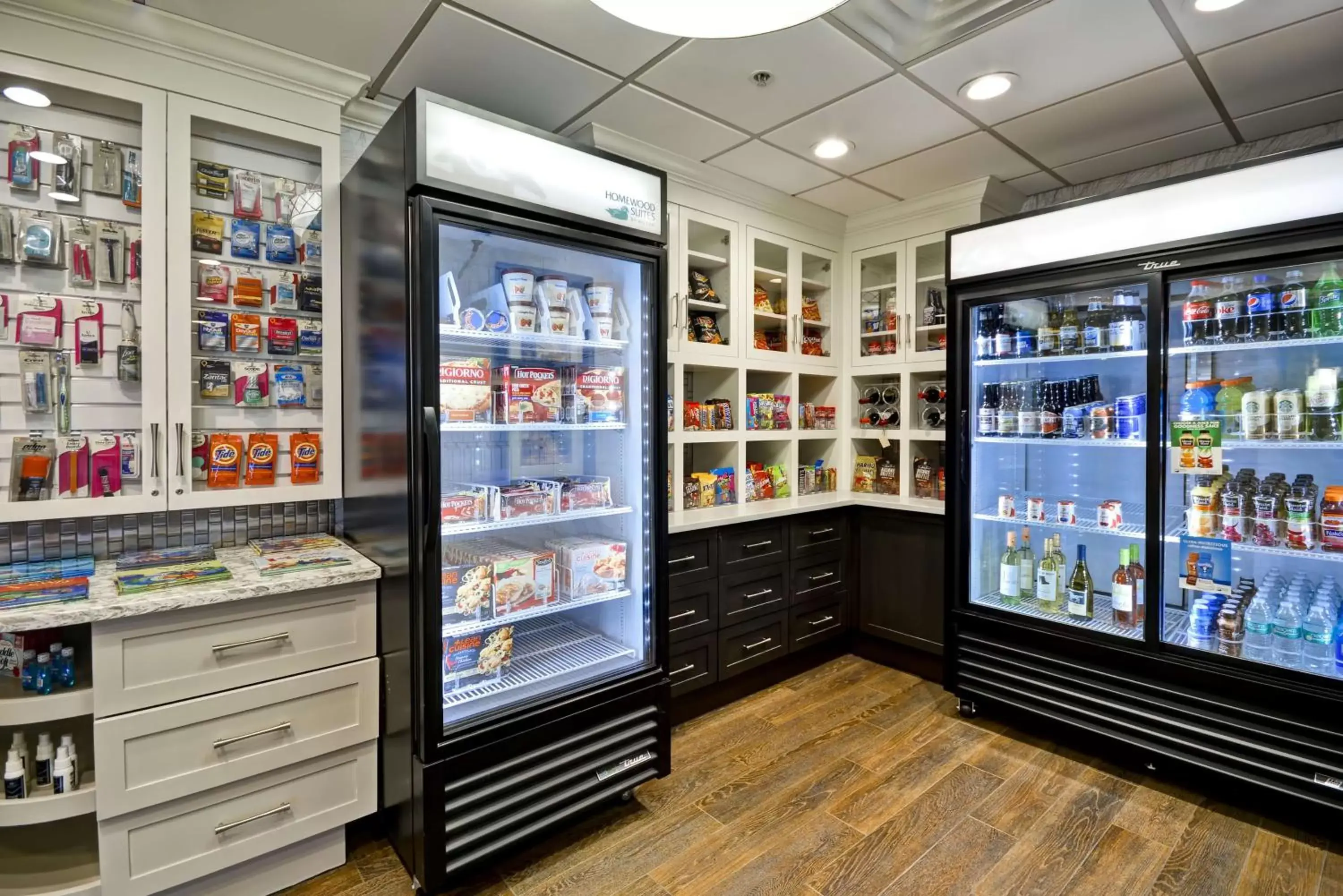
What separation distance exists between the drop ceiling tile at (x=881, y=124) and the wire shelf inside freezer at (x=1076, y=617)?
2073 millimetres

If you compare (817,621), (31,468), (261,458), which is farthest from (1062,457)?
(31,468)

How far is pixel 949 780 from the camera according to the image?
2.47m

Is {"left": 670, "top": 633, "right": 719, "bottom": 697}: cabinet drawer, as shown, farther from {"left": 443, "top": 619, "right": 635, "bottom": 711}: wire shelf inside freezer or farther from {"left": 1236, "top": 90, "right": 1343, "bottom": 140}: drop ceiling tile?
{"left": 1236, "top": 90, "right": 1343, "bottom": 140}: drop ceiling tile

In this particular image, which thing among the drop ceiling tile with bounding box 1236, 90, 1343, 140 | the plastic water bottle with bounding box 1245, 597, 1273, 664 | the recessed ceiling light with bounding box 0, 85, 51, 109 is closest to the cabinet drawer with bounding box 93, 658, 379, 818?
the recessed ceiling light with bounding box 0, 85, 51, 109

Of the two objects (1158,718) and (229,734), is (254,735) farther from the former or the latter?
(1158,718)

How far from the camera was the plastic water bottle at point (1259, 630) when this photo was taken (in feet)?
7.51

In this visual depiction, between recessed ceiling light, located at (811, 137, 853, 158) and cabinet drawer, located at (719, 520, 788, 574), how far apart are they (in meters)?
1.79

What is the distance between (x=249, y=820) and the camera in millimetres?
1814

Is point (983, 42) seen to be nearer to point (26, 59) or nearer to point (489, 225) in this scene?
point (489, 225)

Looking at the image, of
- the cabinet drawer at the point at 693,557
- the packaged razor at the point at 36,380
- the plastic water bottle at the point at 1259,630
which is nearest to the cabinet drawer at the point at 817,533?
the cabinet drawer at the point at 693,557

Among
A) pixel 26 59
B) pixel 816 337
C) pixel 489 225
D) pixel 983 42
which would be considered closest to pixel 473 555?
pixel 489 225

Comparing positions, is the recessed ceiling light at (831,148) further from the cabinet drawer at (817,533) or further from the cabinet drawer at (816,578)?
the cabinet drawer at (816,578)

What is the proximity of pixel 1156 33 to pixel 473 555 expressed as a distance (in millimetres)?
2791

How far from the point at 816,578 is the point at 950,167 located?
2201 mm
